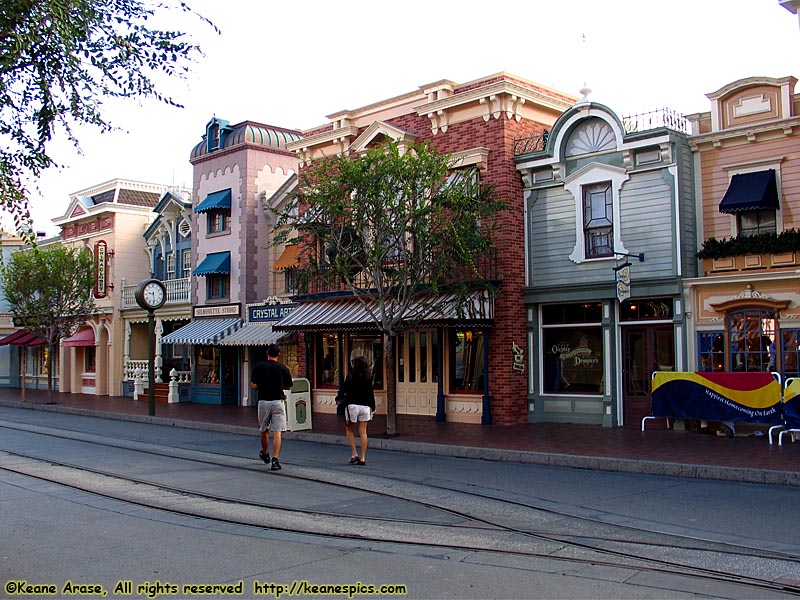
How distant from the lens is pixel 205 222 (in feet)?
103

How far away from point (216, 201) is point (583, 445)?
18353 millimetres

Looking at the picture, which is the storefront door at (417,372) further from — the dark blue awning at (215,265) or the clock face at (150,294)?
the dark blue awning at (215,265)

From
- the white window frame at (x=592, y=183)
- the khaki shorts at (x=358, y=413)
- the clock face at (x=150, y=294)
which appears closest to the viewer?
the khaki shorts at (x=358, y=413)

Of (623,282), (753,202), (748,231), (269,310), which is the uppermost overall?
(753,202)

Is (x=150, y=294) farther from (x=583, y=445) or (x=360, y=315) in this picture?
(x=583, y=445)

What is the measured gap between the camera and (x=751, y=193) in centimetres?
1741

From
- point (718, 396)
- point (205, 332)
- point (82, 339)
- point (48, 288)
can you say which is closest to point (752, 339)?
point (718, 396)

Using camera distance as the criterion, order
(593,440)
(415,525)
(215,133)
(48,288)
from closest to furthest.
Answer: (415,525), (593,440), (48,288), (215,133)

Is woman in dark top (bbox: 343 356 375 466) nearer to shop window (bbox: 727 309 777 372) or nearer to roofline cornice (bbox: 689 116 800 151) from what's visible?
shop window (bbox: 727 309 777 372)

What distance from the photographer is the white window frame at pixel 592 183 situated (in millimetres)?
19500

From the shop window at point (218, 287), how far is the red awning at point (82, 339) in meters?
9.07

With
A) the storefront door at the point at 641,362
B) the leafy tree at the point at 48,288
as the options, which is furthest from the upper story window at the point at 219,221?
the storefront door at the point at 641,362

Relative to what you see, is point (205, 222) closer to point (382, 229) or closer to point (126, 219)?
point (126, 219)

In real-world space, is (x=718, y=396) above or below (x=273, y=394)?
below
